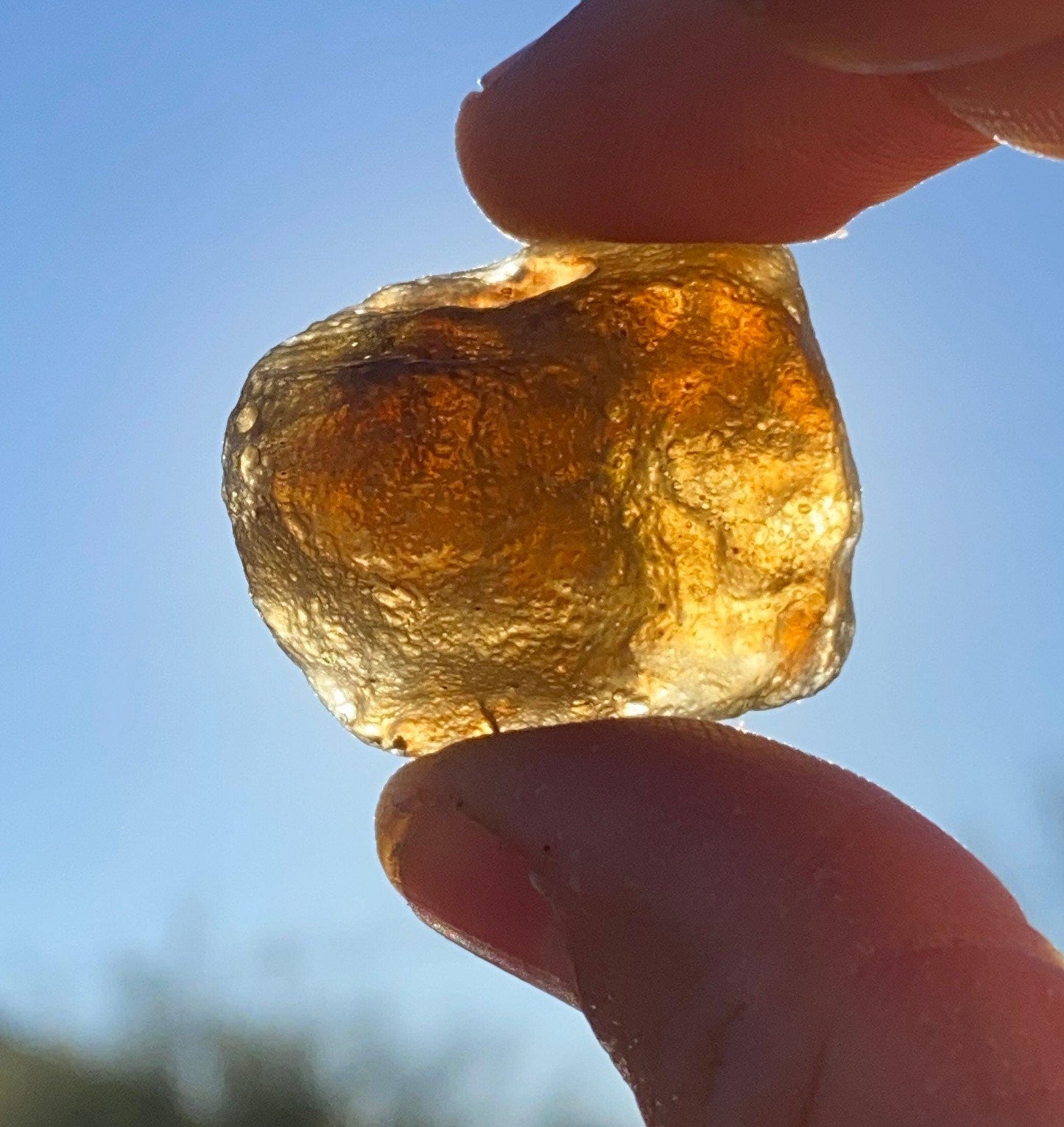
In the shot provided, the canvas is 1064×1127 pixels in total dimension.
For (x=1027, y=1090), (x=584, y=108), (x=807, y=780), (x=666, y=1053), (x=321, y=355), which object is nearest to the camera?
(x=1027, y=1090)

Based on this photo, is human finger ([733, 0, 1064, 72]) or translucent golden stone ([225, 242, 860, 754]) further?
translucent golden stone ([225, 242, 860, 754])

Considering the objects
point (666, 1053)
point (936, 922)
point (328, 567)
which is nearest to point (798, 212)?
point (328, 567)

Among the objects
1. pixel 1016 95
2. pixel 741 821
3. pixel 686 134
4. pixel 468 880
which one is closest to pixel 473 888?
pixel 468 880

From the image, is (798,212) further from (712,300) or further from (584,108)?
(584,108)

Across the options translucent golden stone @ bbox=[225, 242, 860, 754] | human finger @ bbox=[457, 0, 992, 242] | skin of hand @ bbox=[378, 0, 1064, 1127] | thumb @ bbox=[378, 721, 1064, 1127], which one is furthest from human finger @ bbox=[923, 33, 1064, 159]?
thumb @ bbox=[378, 721, 1064, 1127]

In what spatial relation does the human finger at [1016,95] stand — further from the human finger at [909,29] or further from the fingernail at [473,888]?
the fingernail at [473,888]

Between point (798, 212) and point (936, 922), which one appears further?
point (798, 212)

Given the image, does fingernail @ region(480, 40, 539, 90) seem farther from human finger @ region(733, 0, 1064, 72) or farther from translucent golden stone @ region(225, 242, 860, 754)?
human finger @ region(733, 0, 1064, 72)
